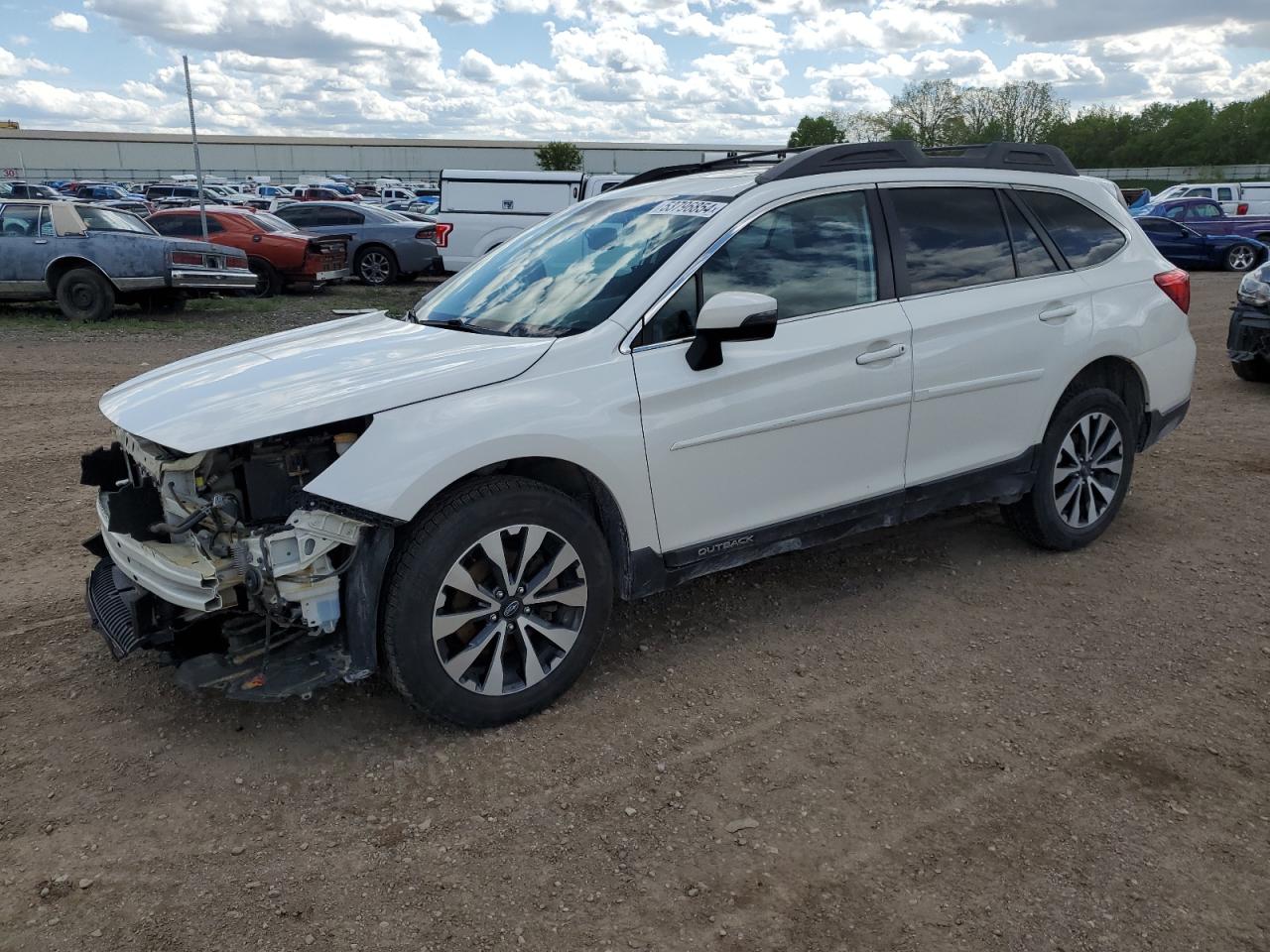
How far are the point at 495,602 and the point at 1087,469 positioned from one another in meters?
3.19

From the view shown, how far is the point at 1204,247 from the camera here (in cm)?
2258

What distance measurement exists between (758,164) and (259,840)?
346cm

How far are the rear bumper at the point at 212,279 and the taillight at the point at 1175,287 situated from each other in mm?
11854

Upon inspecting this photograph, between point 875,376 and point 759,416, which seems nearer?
point 759,416

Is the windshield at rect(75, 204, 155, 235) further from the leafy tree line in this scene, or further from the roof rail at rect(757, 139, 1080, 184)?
the leafy tree line

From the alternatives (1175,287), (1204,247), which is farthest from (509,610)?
(1204,247)

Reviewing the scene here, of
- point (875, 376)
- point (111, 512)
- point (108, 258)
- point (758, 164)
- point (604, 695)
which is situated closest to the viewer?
point (111, 512)

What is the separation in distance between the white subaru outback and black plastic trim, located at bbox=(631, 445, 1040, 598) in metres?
0.01

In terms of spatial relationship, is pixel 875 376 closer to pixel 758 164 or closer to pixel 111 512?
pixel 758 164

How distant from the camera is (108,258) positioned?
13055mm

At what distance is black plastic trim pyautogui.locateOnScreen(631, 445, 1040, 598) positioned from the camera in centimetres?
380

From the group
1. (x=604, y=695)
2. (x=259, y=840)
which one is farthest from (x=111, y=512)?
(x=604, y=695)

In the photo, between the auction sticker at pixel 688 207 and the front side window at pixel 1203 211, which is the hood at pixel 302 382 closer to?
the auction sticker at pixel 688 207

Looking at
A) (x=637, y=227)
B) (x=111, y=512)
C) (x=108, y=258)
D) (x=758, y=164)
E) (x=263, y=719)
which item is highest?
(x=108, y=258)
